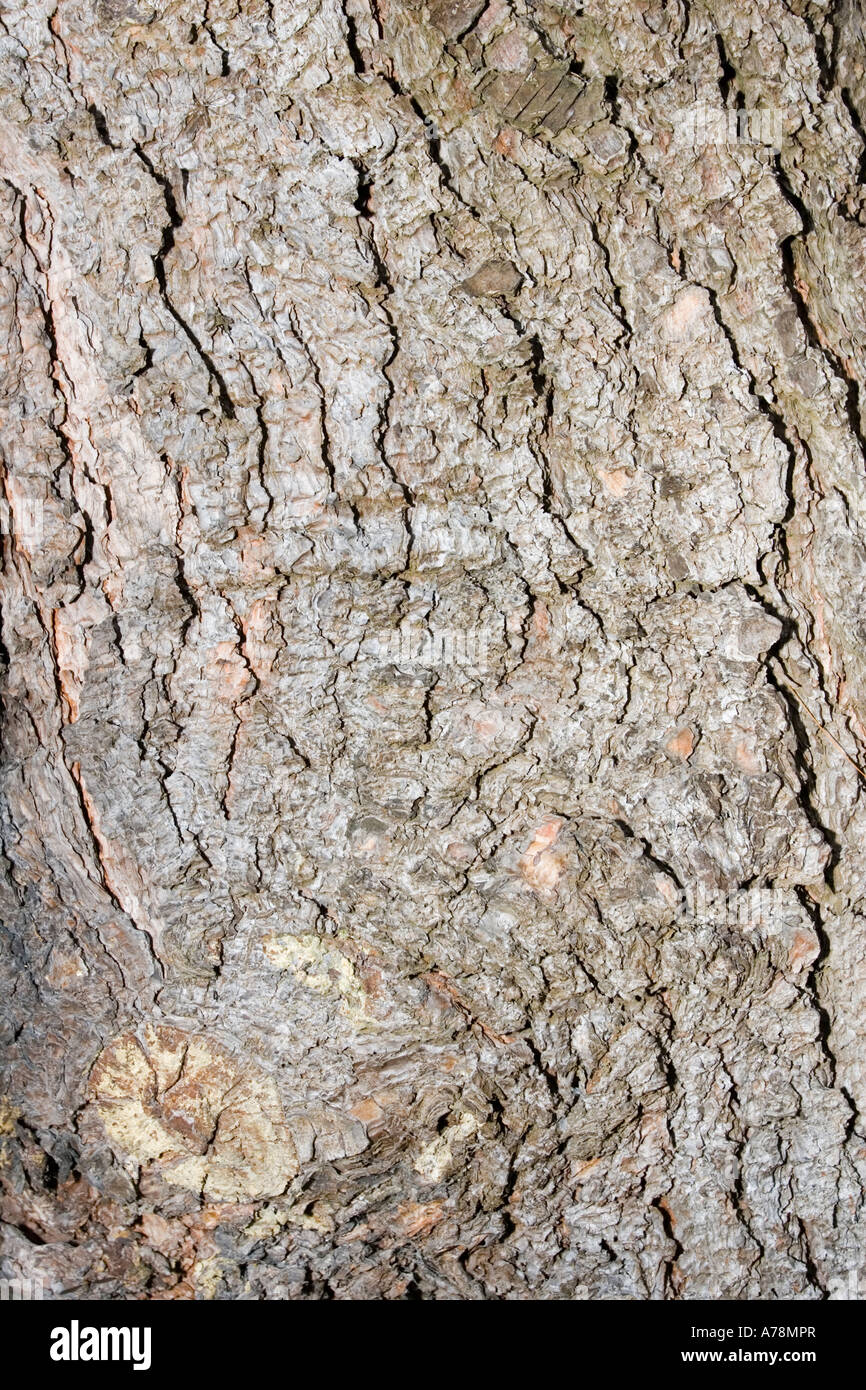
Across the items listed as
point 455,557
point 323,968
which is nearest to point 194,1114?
point 323,968

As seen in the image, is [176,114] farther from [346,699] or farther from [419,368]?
[346,699]

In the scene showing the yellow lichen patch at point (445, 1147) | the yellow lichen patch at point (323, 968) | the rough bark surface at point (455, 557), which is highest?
the rough bark surface at point (455, 557)

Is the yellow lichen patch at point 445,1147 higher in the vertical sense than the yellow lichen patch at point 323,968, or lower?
lower

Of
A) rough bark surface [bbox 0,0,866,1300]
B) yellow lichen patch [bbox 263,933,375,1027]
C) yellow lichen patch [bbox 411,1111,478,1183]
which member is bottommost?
yellow lichen patch [bbox 411,1111,478,1183]

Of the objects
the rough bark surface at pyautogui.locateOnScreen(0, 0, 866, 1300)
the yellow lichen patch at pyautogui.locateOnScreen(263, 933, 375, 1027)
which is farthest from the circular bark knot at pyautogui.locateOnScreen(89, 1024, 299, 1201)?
the yellow lichen patch at pyautogui.locateOnScreen(263, 933, 375, 1027)

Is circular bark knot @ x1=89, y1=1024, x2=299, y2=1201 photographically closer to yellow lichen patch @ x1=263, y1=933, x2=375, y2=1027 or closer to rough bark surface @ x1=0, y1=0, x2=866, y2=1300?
rough bark surface @ x1=0, y1=0, x2=866, y2=1300

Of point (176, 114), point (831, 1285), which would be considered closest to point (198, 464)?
point (176, 114)

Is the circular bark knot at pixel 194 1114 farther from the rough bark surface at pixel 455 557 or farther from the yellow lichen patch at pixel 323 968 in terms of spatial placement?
the yellow lichen patch at pixel 323 968

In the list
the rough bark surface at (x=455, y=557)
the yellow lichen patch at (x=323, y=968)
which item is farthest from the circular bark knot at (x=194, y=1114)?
the yellow lichen patch at (x=323, y=968)
